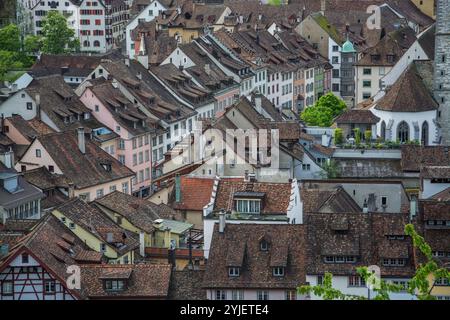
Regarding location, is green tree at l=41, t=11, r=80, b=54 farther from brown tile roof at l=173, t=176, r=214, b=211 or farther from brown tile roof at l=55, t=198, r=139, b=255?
brown tile roof at l=55, t=198, r=139, b=255

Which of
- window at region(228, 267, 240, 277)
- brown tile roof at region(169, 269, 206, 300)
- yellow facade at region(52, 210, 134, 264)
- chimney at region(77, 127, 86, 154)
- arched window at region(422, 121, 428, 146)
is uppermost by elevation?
arched window at region(422, 121, 428, 146)

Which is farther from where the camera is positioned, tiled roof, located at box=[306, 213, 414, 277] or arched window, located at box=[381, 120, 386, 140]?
arched window, located at box=[381, 120, 386, 140]

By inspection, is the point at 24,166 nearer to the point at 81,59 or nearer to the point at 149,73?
the point at 149,73

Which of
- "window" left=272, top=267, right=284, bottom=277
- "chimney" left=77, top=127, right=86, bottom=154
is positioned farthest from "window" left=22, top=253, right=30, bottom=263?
"chimney" left=77, top=127, right=86, bottom=154

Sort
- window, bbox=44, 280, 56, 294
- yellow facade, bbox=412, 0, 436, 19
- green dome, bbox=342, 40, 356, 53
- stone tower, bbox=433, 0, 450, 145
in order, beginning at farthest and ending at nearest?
yellow facade, bbox=412, 0, 436, 19 → green dome, bbox=342, 40, 356, 53 → stone tower, bbox=433, 0, 450, 145 → window, bbox=44, 280, 56, 294

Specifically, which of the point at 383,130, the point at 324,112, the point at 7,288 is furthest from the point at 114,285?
the point at 324,112

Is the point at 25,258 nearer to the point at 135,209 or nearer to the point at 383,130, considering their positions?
the point at 135,209
